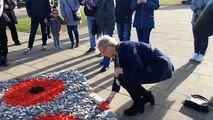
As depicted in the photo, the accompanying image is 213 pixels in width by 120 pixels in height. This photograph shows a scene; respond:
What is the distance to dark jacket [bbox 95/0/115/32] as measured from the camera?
5.80 m

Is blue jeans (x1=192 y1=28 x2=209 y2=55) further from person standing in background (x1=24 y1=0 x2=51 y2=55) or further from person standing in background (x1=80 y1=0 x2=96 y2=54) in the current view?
person standing in background (x1=24 y1=0 x2=51 y2=55)

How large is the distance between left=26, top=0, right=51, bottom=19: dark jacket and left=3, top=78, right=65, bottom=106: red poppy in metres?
2.56

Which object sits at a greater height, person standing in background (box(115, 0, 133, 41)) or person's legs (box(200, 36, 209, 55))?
person standing in background (box(115, 0, 133, 41))

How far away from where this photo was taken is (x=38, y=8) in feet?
22.6

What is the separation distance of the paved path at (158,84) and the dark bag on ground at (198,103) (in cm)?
8

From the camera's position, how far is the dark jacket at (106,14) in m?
5.80

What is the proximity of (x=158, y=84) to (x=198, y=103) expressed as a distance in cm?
109

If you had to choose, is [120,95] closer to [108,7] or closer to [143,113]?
[143,113]

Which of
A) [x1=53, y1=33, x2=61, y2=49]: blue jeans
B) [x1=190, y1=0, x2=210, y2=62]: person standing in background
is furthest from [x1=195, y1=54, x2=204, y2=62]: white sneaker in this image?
[x1=53, y1=33, x2=61, y2=49]: blue jeans

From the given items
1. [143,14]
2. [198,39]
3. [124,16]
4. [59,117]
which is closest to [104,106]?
[59,117]

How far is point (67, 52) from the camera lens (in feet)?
24.0

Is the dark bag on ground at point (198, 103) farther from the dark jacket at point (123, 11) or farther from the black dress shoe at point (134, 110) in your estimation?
the dark jacket at point (123, 11)

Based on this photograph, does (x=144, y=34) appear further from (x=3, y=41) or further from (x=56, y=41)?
(x=3, y=41)

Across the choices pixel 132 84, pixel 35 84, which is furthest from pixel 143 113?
pixel 35 84
